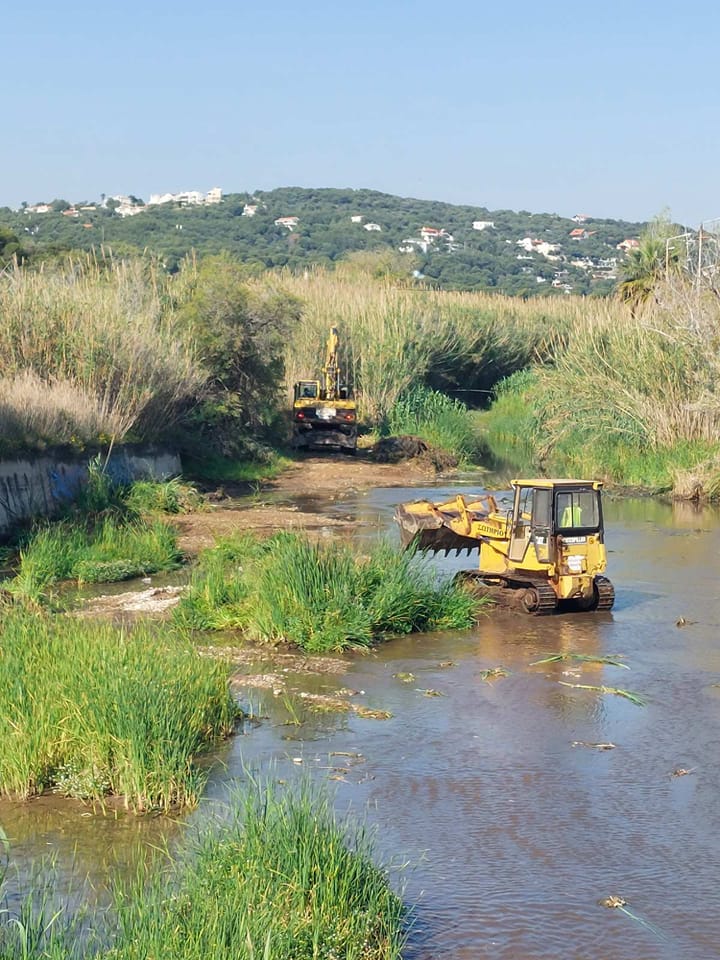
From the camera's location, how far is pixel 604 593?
1731 cm

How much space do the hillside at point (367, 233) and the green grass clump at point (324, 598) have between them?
69350 millimetres

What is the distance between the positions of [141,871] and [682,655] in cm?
875

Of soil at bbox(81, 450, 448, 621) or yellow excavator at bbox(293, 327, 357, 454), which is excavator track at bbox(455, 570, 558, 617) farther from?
yellow excavator at bbox(293, 327, 357, 454)

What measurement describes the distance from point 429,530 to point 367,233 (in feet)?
421

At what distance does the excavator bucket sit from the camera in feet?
58.7

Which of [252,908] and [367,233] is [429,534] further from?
[367,233]

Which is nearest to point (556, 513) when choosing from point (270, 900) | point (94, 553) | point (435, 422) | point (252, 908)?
point (94, 553)

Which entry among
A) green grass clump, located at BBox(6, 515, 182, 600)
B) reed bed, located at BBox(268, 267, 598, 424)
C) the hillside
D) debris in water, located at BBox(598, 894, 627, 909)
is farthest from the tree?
the hillside

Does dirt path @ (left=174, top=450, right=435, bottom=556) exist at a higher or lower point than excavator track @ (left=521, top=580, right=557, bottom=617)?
lower

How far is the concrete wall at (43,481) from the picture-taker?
21123 mm

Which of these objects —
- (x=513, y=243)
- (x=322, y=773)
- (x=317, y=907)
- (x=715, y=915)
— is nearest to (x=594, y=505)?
(x=322, y=773)

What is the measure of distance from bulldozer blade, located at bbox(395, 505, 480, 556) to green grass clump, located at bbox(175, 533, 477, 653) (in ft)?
3.71

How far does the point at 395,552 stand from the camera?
54.0 feet

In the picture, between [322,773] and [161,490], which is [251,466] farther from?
[322,773]
